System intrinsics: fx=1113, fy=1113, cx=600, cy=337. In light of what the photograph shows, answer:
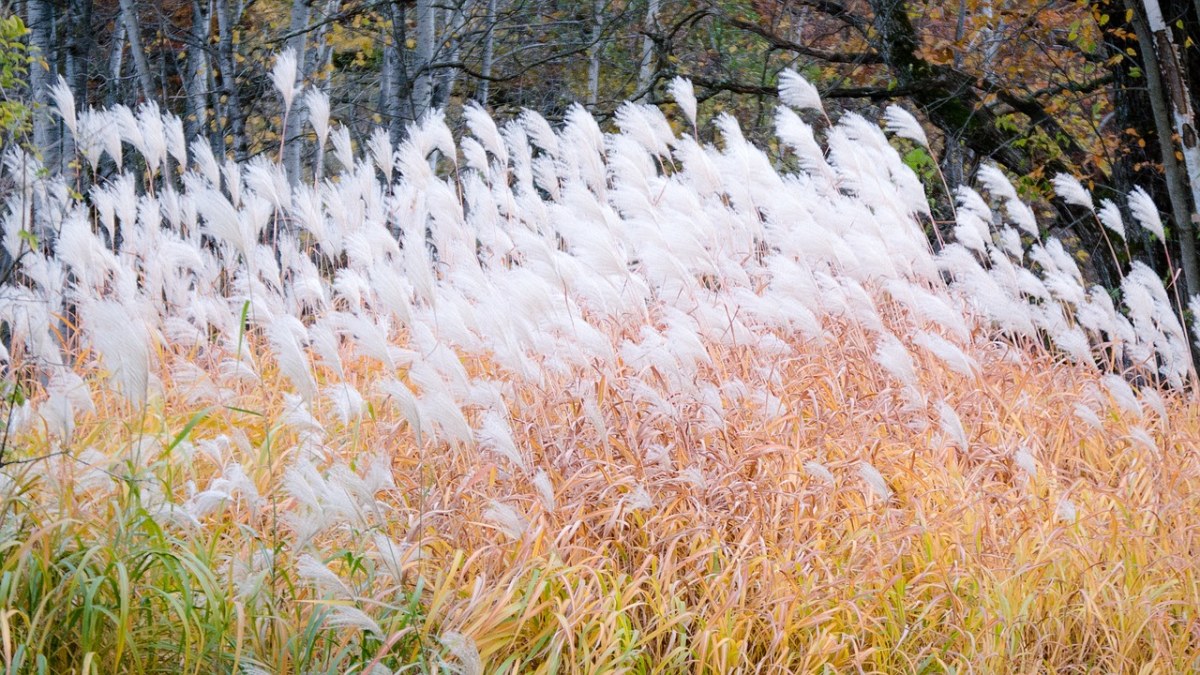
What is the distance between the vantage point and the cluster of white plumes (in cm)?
318

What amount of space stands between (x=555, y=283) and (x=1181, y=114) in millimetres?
2958

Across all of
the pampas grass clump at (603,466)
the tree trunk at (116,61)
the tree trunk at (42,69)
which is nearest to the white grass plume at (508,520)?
the pampas grass clump at (603,466)

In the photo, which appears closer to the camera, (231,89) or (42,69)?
(231,89)

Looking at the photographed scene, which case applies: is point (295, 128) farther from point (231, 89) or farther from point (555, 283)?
point (555, 283)

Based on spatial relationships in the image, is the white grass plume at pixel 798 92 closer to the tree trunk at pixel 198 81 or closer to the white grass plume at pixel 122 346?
the white grass plume at pixel 122 346

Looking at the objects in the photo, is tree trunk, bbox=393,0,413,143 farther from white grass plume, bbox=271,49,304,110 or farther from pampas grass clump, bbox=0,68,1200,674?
pampas grass clump, bbox=0,68,1200,674

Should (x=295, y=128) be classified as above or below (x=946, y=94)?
above

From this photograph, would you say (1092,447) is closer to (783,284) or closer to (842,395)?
(842,395)

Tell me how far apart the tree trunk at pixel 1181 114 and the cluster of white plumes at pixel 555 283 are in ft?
2.08

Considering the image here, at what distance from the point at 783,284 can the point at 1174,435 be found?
66.1 inches

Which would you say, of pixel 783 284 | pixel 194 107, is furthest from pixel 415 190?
pixel 194 107

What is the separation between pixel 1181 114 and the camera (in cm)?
492

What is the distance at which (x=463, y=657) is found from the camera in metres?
2.29

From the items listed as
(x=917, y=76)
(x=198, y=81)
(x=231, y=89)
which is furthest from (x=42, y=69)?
(x=917, y=76)
